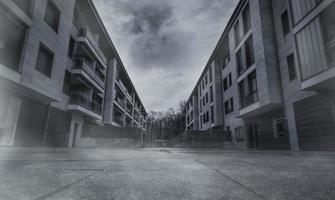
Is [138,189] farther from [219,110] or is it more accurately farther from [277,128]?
[219,110]

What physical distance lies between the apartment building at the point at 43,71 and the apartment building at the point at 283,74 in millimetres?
14390

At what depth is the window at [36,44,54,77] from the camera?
11.8 m

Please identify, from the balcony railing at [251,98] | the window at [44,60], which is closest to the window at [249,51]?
the balcony railing at [251,98]

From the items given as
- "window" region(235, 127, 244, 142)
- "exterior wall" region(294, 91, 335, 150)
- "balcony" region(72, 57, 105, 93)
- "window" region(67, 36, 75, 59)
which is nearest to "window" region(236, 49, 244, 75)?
"window" region(235, 127, 244, 142)

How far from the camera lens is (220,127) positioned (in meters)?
25.0

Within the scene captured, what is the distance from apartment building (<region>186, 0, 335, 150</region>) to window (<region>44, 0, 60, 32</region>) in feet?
47.6

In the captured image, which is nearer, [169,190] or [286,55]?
[169,190]

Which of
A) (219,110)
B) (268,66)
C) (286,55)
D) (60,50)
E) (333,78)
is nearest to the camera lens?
(333,78)

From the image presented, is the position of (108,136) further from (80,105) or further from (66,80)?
(66,80)

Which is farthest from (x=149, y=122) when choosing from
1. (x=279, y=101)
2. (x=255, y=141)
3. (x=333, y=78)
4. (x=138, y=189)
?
(x=138, y=189)

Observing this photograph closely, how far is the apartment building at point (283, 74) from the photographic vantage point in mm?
8656

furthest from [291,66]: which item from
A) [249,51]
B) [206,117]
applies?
[206,117]

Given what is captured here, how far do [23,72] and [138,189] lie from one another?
11.9m

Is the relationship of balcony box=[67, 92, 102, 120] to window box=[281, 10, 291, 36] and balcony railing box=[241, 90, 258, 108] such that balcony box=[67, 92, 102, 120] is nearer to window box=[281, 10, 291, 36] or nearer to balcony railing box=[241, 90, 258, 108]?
balcony railing box=[241, 90, 258, 108]
